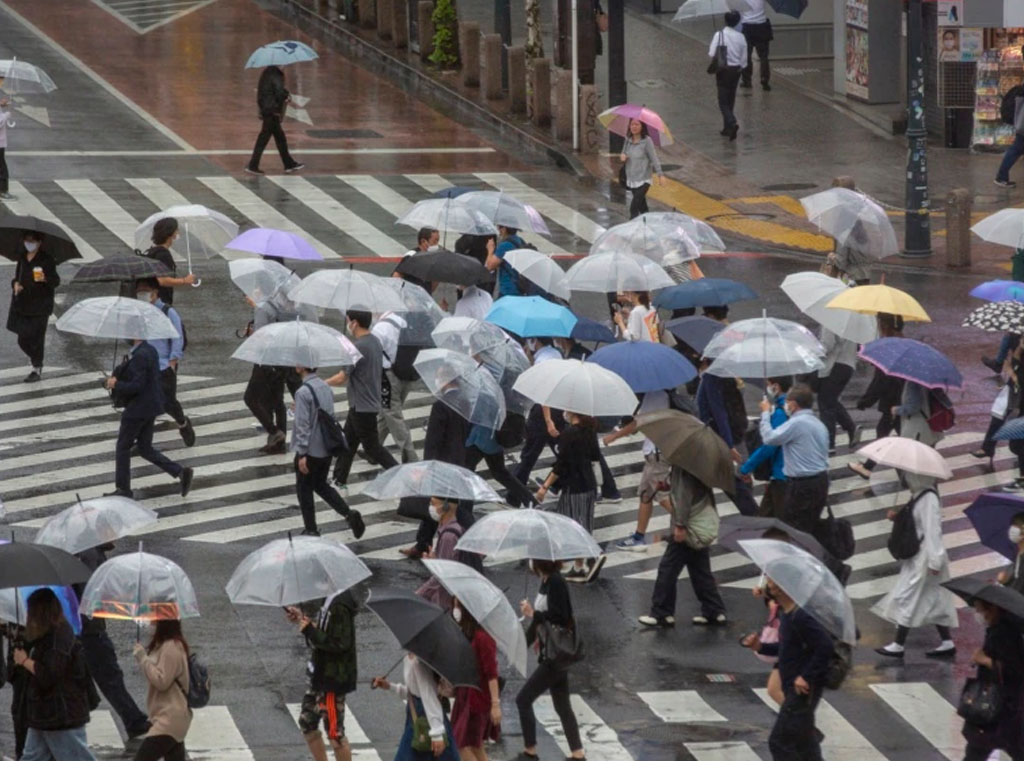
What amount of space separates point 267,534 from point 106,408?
4.22 meters

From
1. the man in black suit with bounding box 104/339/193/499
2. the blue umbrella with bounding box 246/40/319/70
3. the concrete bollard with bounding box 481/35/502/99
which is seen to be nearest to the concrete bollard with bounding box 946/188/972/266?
the blue umbrella with bounding box 246/40/319/70

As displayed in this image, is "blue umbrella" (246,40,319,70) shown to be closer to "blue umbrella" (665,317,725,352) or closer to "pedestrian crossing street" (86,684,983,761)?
"blue umbrella" (665,317,725,352)

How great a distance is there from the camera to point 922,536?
13.3 m

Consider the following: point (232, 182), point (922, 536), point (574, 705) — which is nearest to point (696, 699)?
point (574, 705)

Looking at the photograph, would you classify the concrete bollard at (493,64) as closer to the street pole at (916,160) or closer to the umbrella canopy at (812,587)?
the street pole at (916,160)

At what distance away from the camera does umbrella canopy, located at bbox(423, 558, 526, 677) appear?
10.5 m

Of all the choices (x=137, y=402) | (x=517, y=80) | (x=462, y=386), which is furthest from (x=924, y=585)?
(x=517, y=80)

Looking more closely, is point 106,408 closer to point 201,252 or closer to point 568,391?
point 201,252

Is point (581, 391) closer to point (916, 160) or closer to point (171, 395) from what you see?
point (171, 395)

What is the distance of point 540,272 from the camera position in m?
18.1

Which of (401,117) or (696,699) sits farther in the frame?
(401,117)

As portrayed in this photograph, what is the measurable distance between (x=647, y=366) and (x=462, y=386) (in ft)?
4.56

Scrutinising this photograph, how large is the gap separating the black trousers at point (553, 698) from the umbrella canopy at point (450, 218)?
790cm

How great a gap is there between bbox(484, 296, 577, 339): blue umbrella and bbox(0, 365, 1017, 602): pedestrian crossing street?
152 cm
